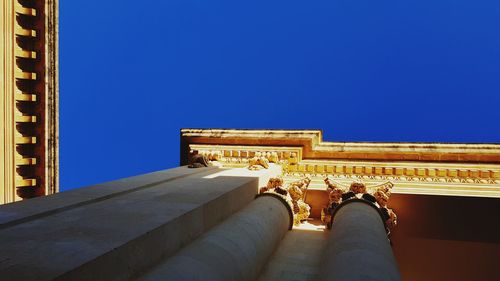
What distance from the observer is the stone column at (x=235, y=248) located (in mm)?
4988

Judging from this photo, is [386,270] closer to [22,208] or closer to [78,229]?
[78,229]

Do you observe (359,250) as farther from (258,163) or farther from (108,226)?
(258,163)

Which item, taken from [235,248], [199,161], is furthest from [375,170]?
[235,248]

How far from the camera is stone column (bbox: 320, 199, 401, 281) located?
552 centimetres

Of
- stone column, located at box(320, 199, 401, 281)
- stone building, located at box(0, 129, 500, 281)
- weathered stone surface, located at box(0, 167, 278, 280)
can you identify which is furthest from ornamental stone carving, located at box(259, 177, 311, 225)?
weathered stone surface, located at box(0, 167, 278, 280)

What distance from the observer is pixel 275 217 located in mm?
8492

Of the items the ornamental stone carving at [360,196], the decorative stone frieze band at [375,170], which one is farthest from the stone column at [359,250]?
the decorative stone frieze band at [375,170]

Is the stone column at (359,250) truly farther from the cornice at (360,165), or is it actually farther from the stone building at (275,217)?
the cornice at (360,165)

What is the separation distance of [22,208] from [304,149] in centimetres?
770

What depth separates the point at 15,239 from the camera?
14.4 ft

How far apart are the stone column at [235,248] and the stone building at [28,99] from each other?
483 inches

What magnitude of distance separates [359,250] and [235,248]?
1.90 m

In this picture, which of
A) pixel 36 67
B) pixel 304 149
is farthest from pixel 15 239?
pixel 36 67

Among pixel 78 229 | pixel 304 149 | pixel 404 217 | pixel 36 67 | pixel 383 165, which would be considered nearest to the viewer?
pixel 78 229
